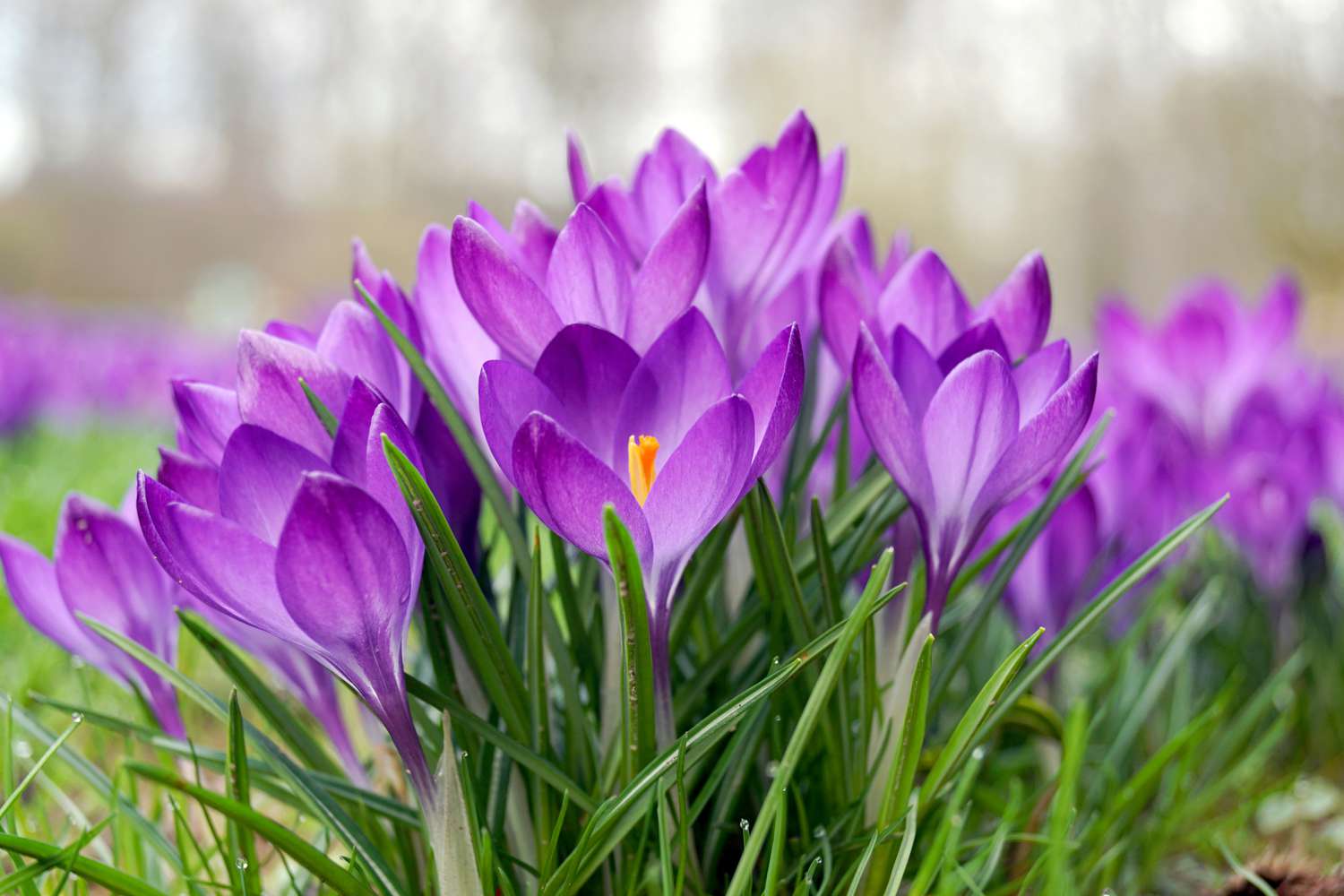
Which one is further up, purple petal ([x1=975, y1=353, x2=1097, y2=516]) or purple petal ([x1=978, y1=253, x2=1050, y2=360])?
purple petal ([x1=978, y1=253, x2=1050, y2=360])

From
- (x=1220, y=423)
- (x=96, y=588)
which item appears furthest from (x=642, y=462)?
(x=1220, y=423)

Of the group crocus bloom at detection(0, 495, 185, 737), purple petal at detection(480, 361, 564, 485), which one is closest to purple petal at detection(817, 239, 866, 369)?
purple petal at detection(480, 361, 564, 485)

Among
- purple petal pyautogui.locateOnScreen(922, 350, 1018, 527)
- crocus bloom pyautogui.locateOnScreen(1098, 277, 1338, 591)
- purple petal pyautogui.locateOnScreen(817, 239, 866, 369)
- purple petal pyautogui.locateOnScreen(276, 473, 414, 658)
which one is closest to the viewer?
purple petal pyautogui.locateOnScreen(276, 473, 414, 658)

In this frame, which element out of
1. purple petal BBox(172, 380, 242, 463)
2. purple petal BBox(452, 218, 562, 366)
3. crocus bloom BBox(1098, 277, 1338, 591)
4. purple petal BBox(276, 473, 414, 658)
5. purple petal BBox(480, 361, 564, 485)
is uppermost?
purple petal BBox(452, 218, 562, 366)

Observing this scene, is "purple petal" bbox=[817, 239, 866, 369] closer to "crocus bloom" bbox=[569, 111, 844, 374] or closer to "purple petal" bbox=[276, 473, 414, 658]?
"crocus bloom" bbox=[569, 111, 844, 374]

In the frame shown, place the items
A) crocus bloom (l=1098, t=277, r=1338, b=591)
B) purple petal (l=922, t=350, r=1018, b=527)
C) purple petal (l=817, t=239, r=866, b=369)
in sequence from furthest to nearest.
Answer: crocus bloom (l=1098, t=277, r=1338, b=591) → purple petal (l=817, t=239, r=866, b=369) → purple petal (l=922, t=350, r=1018, b=527)

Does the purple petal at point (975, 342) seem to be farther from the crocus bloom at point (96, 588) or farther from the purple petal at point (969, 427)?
the crocus bloom at point (96, 588)

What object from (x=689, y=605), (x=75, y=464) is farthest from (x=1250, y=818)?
(x=75, y=464)

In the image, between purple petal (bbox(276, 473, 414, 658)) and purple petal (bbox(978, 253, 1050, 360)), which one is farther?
purple petal (bbox(978, 253, 1050, 360))
